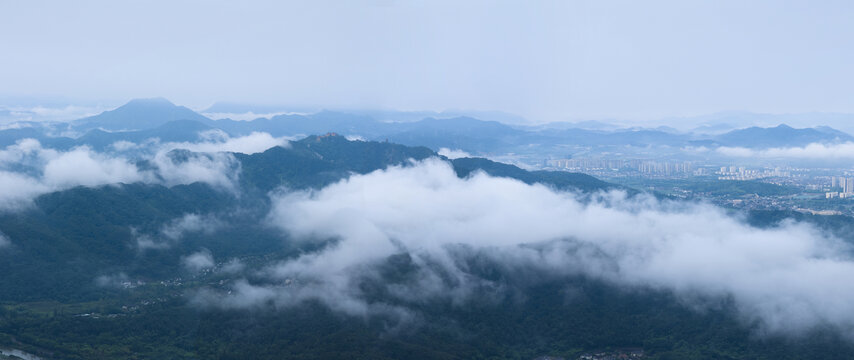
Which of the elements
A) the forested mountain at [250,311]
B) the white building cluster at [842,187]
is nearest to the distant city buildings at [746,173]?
the white building cluster at [842,187]

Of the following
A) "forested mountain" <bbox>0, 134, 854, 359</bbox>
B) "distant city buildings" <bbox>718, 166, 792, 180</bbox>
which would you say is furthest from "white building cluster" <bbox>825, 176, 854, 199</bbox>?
"forested mountain" <bbox>0, 134, 854, 359</bbox>

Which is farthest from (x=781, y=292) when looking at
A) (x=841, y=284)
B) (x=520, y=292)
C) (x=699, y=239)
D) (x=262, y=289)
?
(x=262, y=289)

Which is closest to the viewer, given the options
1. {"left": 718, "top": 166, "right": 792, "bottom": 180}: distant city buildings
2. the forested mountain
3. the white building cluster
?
the forested mountain

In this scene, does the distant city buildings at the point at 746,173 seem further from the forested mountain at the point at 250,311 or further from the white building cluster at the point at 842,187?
the forested mountain at the point at 250,311

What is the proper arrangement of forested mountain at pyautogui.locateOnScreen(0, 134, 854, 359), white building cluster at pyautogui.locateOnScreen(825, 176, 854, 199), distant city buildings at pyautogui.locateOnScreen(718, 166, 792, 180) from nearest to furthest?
1. forested mountain at pyautogui.locateOnScreen(0, 134, 854, 359)
2. white building cluster at pyautogui.locateOnScreen(825, 176, 854, 199)
3. distant city buildings at pyautogui.locateOnScreen(718, 166, 792, 180)

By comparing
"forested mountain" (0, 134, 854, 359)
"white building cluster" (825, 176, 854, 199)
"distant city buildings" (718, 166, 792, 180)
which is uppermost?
"distant city buildings" (718, 166, 792, 180)

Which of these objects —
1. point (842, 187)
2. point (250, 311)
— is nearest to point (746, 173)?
point (842, 187)

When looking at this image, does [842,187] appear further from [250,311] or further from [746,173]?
[250,311]

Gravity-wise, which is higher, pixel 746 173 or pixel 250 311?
pixel 746 173

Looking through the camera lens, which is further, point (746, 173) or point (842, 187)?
point (746, 173)

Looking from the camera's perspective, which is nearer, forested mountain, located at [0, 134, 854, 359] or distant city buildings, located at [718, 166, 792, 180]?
forested mountain, located at [0, 134, 854, 359]

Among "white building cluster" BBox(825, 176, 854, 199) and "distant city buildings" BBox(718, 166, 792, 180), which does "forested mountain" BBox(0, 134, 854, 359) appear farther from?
"distant city buildings" BBox(718, 166, 792, 180)

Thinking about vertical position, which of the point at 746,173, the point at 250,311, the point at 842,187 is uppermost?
the point at 746,173
